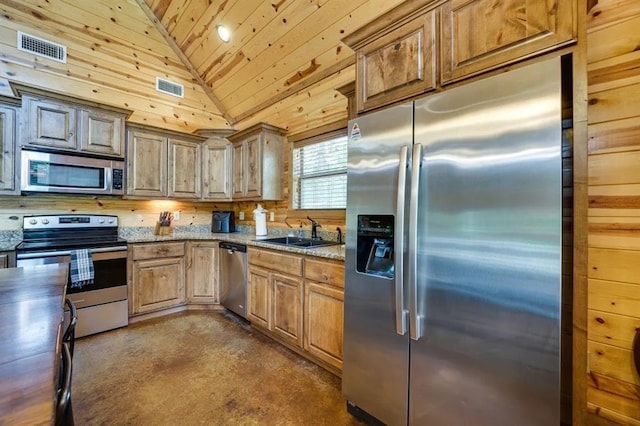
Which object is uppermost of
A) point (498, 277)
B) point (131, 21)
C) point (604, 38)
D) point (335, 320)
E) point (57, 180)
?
point (131, 21)

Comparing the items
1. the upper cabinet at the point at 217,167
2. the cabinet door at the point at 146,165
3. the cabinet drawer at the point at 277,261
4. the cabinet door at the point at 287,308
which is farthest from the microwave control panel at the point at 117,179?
the cabinet door at the point at 287,308

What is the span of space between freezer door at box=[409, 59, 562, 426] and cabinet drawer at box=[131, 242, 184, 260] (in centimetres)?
298

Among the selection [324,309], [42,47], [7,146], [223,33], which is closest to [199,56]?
[223,33]

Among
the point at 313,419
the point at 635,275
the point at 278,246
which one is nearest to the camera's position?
the point at 635,275

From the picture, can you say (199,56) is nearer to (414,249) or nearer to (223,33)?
(223,33)

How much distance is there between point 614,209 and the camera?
1346mm

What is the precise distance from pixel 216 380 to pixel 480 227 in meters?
2.11

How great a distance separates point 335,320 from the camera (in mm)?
2113

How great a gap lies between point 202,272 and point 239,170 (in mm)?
1404

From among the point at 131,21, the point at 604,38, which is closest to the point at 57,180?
the point at 131,21

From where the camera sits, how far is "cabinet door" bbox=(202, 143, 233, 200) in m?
3.94

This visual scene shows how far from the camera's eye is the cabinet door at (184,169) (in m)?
3.67

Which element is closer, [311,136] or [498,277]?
[498,277]

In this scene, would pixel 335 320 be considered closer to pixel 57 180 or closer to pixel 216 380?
pixel 216 380
